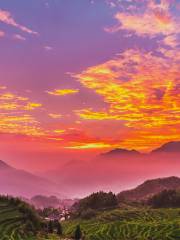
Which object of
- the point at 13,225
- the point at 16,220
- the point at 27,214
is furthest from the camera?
the point at 27,214

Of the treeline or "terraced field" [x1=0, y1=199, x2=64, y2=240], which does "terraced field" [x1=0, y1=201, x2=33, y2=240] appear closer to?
"terraced field" [x1=0, y1=199, x2=64, y2=240]

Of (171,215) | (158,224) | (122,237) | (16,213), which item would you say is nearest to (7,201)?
(16,213)

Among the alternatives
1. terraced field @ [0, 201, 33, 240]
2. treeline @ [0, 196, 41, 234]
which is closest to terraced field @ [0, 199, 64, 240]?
terraced field @ [0, 201, 33, 240]

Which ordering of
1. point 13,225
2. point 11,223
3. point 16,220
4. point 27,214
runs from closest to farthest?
point 13,225
point 11,223
point 16,220
point 27,214

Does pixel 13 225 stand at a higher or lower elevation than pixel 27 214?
lower

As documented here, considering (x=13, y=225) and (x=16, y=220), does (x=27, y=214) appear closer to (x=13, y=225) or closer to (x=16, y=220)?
(x=16, y=220)

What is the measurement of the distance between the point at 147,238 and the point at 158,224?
15349mm

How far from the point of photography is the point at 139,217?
6378 inches

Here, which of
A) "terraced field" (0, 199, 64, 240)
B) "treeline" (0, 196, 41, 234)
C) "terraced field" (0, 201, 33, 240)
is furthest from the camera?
"treeline" (0, 196, 41, 234)

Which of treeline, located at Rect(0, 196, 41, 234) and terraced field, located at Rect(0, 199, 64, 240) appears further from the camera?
treeline, located at Rect(0, 196, 41, 234)

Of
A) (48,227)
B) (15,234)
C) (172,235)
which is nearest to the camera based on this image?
(15,234)

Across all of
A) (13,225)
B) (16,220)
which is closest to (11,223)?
(13,225)

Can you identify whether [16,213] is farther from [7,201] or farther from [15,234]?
[15,234]

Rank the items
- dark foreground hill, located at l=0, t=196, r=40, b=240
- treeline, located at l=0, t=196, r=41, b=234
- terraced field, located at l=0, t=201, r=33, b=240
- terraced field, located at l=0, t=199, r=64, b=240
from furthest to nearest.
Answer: treeline, located at l=0, t=196, r=41, b=234 < dark foreground hill, located at l=0, t=196, r=40, b=240 < terraced field, located at l=0, t=199, r=64, b=240 < terraced field, located at l=0, t=201, r=33, b=240
